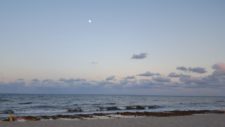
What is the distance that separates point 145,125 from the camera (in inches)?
818

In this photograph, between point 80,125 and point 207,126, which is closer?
point 207,126

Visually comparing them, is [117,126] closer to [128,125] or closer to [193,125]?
[128,125]

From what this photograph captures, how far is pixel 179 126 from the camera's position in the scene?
65.9ft

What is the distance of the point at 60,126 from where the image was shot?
2034 centimetres

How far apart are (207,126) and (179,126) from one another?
1757mm

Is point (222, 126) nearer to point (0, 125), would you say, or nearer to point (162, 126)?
point (162, 126)

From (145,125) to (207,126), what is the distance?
3995mm

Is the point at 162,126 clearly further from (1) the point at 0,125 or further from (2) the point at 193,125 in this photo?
(1) the point at 0,125

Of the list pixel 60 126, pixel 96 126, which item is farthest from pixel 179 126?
pixel 60 126

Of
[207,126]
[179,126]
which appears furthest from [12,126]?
[207,126]

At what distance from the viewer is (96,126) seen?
20.5 metres

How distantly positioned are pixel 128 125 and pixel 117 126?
2.94 ft

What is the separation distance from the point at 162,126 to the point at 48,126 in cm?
751

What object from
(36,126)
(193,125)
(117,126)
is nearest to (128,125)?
(117,126)
